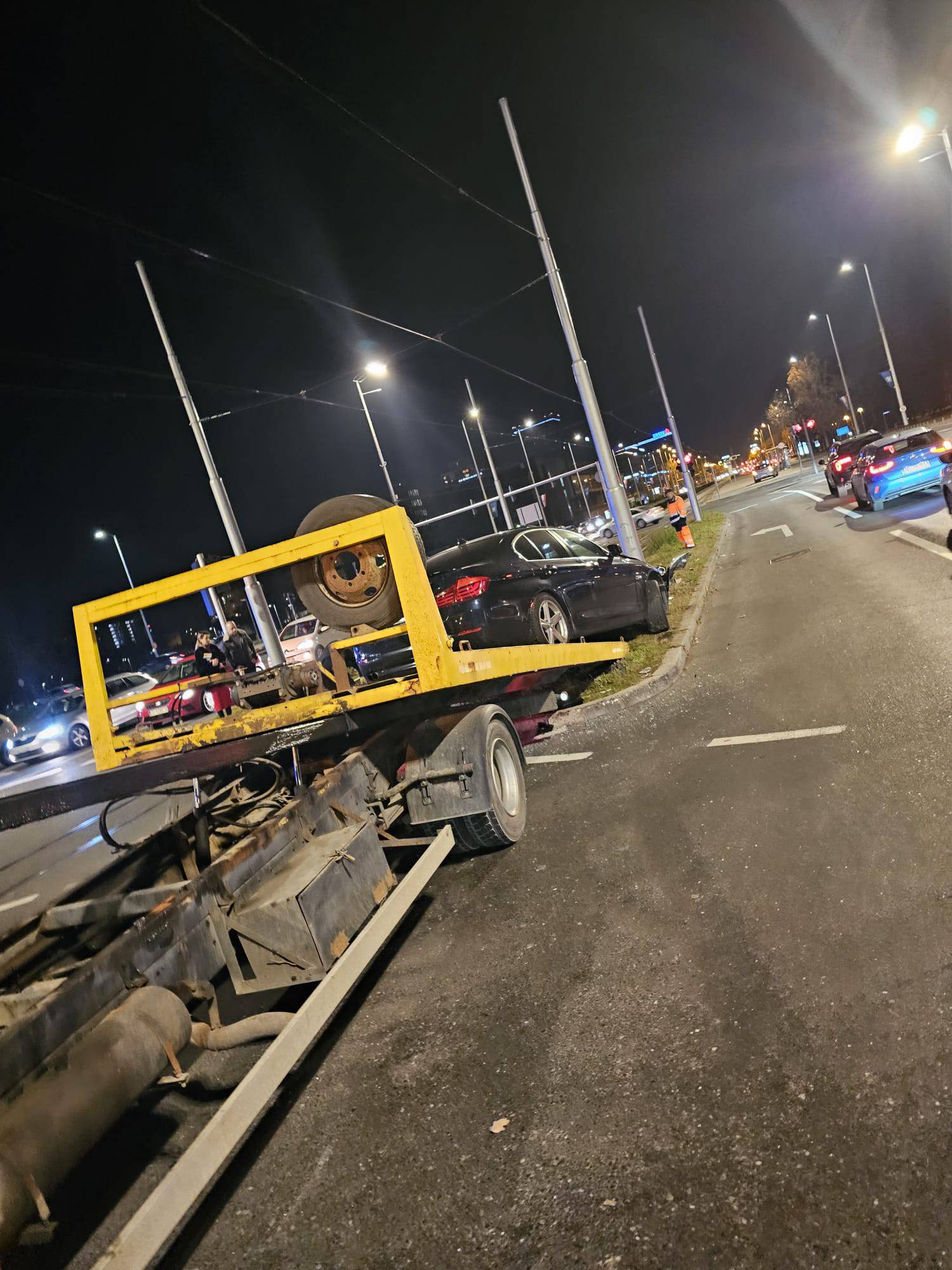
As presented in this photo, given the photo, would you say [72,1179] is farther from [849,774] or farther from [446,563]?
[446,563]

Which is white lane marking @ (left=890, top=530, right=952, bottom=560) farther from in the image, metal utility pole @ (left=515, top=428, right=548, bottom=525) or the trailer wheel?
metal utility pole @ (left=515, top=428, right=548, bottom=525)

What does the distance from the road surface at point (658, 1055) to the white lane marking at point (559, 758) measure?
Result: 124 centimetres

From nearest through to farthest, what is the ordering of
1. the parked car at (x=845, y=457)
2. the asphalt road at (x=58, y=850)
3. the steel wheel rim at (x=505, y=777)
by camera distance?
the steel wheel rim at (x=505, y=777)
the asphalt road at (x=58, y=850)
the parked car at (x=845, y=457)

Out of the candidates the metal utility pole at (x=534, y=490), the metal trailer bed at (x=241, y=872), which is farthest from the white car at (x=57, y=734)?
the metal trailer bed at (x=241, y=872)

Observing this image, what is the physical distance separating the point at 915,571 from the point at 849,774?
270 inches

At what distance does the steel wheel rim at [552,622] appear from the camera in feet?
28.5

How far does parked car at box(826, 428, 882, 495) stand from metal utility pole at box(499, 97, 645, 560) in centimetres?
1184

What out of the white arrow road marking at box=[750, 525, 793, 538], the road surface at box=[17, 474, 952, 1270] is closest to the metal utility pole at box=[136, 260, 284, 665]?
the road surface at box=[17, 474, 952, 1270]

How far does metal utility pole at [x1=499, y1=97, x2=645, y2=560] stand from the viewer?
49.5 feet

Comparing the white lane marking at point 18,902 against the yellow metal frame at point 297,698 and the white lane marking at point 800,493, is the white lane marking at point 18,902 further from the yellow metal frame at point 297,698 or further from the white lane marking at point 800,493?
the white lane marking at point 800,493

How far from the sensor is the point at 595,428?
15.2 metres

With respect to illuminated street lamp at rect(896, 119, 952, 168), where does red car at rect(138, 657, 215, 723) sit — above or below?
below

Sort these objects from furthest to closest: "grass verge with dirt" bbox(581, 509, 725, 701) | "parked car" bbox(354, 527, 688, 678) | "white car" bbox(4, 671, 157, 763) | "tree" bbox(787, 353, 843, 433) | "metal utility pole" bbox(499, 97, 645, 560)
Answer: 1. "tree" bbox(787, 353, 843, 433)
2. "white car" bbox(4, 671, 157, 763)
3. "metal utility pole" bbox(499, 97, 645, 560)
4. "grass verge with dirt" bbox(581, 509, 725, 701)
5. "parked car" bbox(354, 527, 688, 678)

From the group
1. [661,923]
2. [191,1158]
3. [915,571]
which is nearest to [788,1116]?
[661,923]
